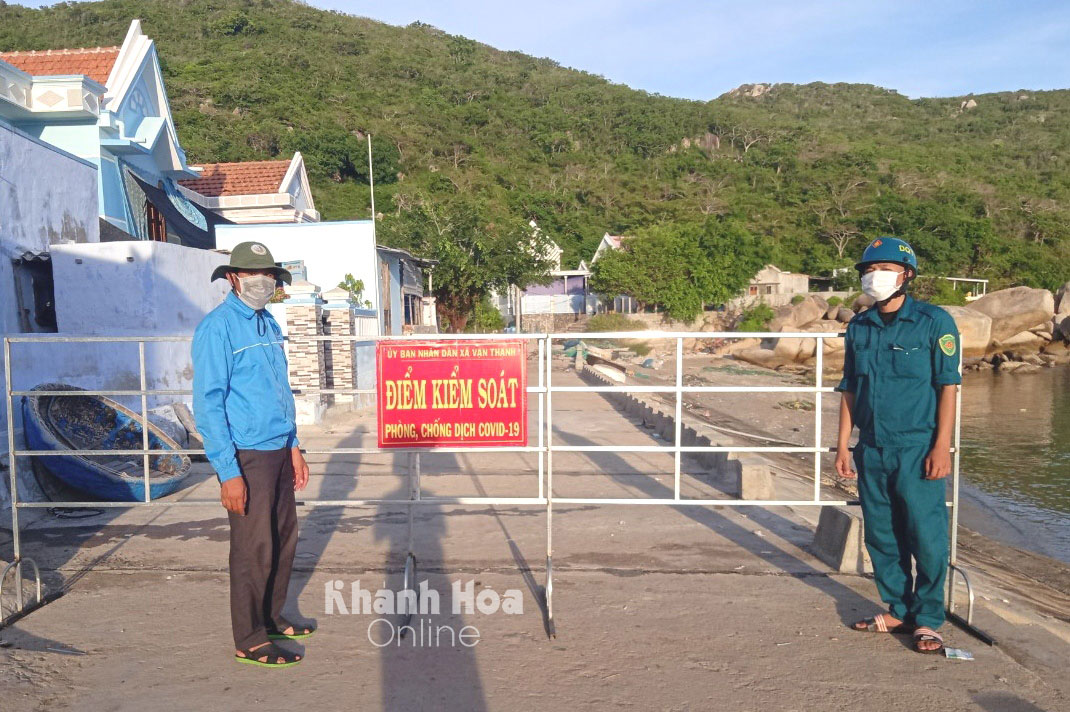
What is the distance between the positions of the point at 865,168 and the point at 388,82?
5423 cm

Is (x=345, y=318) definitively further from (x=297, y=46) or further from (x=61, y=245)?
(x=297, y=46)

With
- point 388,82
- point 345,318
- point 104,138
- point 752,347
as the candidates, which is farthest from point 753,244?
point 388,82

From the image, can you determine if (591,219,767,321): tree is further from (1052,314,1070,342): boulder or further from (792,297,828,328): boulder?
(1052,314,1070,342): boulder

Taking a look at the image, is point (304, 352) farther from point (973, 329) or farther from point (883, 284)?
point (973, 329)

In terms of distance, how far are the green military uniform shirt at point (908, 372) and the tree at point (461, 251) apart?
98.9 ft

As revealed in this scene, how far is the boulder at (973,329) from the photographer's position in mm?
32938

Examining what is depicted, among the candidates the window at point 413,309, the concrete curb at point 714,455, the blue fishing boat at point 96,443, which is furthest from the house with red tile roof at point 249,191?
the blue fishing boat at point 96,443

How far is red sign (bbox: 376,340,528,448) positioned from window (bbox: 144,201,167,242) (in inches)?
444

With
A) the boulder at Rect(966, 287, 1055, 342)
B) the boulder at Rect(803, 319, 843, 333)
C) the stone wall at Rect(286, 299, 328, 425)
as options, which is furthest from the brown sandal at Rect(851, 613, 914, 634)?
the boulder at Rect(966, 287, 1055, 342)

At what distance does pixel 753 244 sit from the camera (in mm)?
43250

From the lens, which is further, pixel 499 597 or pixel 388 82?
pixel 388 82

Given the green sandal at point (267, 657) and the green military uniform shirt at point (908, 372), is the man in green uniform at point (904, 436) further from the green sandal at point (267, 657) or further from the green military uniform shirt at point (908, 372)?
the green sandal at point (267, 657)

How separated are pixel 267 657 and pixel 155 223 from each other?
1295cm

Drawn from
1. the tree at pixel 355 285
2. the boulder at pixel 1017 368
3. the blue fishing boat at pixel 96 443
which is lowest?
the boulder at pixel 1017 368
